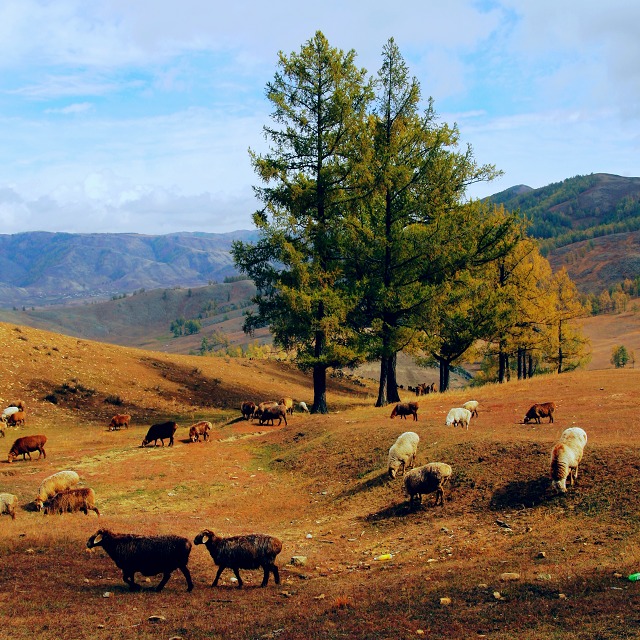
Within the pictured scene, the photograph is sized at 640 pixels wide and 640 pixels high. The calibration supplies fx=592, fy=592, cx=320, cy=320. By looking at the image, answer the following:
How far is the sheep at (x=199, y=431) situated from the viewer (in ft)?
95.1

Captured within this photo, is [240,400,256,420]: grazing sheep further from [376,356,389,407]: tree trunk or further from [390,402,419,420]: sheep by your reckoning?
[390,402,419,420]: sheep

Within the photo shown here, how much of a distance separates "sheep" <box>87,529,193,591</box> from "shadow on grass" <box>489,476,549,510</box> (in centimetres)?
812

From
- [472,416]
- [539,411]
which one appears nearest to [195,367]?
[472,416]

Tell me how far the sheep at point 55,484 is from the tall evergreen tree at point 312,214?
15702 millimetres

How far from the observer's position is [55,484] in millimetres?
19094

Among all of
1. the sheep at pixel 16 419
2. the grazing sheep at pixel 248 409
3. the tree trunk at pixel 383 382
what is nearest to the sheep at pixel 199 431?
the grazing sheep at pixel 248 409

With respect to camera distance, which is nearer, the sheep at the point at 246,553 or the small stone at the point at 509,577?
the small stone at the point at 509,577

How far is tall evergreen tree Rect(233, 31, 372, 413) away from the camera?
3256 centimetres

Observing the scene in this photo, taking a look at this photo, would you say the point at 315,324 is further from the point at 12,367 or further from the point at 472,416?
the point at 12,367

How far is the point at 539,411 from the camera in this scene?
24891 millimetres

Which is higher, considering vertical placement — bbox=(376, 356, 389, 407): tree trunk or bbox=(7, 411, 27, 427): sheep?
bbox=(376, 356, 389, 407): tree trunk

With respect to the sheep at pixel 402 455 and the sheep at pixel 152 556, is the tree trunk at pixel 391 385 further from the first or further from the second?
the sheep at pixel 152 556

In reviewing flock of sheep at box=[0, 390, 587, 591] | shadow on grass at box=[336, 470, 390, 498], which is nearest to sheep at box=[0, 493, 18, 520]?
flock of sheep at box=[0, 390, 587, 591]

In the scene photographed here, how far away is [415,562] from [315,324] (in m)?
21.3
